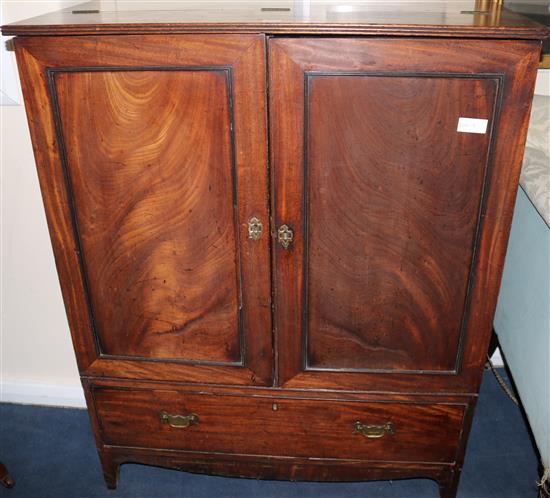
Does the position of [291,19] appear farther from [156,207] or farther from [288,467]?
[288,467]

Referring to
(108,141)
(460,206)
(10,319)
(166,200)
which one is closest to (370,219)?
(460,206)

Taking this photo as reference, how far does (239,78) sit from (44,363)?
1.33m

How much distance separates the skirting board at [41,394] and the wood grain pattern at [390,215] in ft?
3.29

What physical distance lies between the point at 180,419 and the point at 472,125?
39.1 inches

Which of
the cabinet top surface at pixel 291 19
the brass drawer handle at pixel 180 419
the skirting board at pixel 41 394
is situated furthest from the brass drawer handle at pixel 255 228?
the skirting board at pixel 41 394

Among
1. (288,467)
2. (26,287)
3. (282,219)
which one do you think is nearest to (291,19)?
(282,219)

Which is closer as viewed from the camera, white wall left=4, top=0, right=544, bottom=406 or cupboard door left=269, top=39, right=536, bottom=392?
cupboard door left=269, top=39, right=536, bottom=392

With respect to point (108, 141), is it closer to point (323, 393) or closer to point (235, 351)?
point (235, 351)

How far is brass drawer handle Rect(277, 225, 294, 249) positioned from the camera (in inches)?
49.9

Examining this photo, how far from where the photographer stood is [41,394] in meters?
2.05

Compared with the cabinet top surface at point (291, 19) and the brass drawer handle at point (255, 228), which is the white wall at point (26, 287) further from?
the brass drawer handle at point (255, 228)

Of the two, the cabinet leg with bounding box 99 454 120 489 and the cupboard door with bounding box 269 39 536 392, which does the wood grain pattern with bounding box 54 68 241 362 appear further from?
the cabinet leg with bounding box 99 454 120 489

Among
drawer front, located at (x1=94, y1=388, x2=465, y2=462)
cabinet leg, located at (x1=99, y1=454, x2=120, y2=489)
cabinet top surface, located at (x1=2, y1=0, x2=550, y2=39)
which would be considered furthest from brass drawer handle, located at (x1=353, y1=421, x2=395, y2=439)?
cabinet top surface, located at (x1=2, y1=0, x2=550, y2=39)

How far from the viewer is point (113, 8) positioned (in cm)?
143
